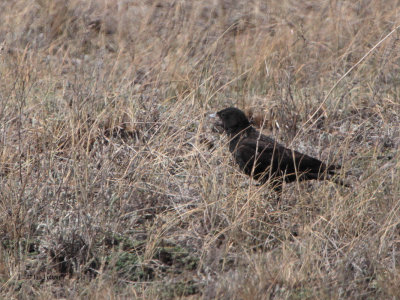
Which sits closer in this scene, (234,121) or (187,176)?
(187,176)

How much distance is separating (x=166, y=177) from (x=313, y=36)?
3416 mm

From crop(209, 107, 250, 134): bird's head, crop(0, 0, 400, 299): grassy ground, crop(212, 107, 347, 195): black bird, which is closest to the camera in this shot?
crop(0, 0, 400, 299): grassy ground

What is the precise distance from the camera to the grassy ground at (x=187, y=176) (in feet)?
13.5

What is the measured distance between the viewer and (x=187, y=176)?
17.0 ft

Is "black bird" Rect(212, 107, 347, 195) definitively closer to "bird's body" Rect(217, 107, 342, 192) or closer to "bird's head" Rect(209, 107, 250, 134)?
"bird's body" Rect(217, 107, 342, 192)

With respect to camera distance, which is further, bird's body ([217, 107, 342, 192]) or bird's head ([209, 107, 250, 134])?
bird's head ([209, 107, 250, 134])

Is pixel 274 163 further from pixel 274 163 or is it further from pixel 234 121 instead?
pixel 234 121

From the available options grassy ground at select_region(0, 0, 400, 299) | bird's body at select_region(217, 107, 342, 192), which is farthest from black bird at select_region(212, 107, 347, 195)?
grassy ground at select_region(0, 0, 400, 299)

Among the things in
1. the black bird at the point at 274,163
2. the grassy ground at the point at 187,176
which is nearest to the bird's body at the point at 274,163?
the black bird at the point at 274,163

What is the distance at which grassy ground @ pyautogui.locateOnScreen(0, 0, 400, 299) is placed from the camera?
13.5 feet

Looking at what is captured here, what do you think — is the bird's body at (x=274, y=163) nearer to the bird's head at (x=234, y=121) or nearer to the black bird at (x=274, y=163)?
the black bird at (x=274, y=163)

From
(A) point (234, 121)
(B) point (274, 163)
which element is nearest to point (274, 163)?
(B) point (274, 163)

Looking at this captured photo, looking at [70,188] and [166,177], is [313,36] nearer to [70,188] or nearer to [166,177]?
[166,177]

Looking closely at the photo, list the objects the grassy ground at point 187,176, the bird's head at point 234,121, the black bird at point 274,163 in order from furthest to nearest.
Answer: the bird's head at point 234,121 → the black bird at point 274,163 → the grassy ground at point 187,176
